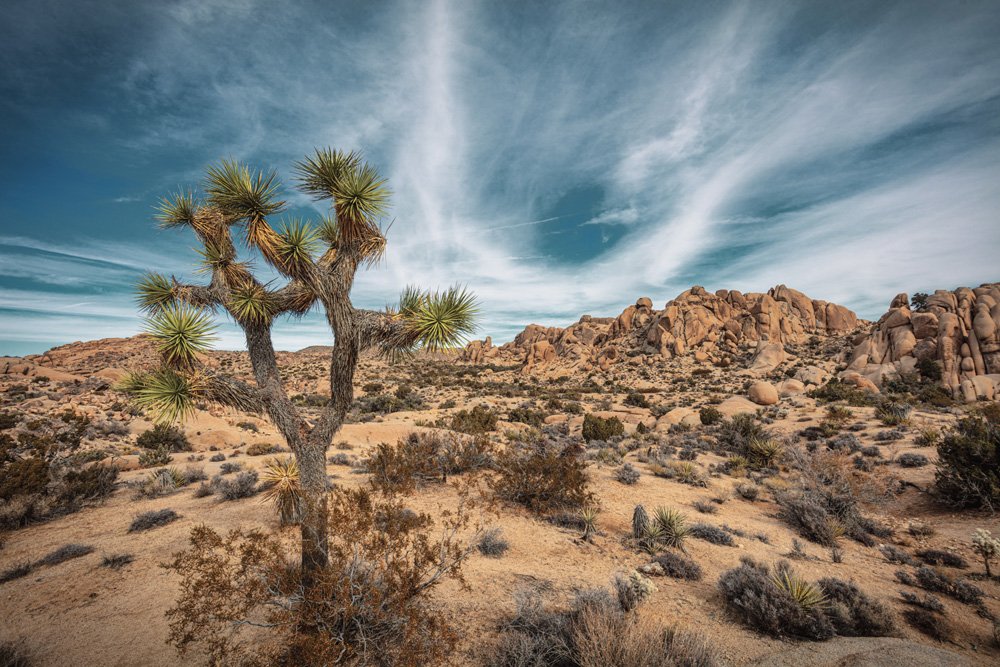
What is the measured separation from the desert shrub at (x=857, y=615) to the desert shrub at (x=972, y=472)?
600 centimetres

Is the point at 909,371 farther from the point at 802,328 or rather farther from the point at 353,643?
the point at 353,643

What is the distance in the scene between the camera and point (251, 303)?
4.82m

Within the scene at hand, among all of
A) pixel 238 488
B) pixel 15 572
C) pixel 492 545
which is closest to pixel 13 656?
pixel 15 572

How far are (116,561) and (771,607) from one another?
9694 millimetres

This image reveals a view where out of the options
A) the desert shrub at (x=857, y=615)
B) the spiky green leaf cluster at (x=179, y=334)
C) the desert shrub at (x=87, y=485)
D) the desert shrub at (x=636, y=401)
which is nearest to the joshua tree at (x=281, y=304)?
the spiky green leaf cluster at (x=179, y=334)

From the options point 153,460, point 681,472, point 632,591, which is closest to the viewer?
point 632,591

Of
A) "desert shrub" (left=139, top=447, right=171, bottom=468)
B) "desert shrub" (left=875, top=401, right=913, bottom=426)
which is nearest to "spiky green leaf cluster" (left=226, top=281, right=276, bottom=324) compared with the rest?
"desert shrub" (left=139, top=447, right=171, bottom=468)

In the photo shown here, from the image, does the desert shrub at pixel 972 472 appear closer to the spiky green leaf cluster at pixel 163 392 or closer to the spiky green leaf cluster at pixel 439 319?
the spiky green leaf cluster at pixel 439 319

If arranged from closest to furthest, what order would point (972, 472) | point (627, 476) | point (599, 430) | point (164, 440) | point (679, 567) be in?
point (679, 567) → point (972, 472) → point (627, 476) → point (164, 440) → point (599, 430)

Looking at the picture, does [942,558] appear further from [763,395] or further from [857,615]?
[763,395]

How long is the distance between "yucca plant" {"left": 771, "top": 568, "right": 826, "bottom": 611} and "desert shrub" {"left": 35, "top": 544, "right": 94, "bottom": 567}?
11.0 meters

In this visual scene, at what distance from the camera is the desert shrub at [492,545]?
646 cm

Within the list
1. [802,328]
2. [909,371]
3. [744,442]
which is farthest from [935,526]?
[802,328]

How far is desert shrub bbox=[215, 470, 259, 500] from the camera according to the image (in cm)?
932
